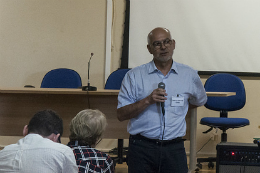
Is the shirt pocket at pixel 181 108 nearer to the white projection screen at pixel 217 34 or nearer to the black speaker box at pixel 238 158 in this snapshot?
the black speaker box at pixel 238 158

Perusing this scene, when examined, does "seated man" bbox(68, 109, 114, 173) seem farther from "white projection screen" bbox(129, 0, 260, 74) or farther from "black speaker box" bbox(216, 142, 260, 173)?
"white projection screen" bbox(129, 0, 260, 74)

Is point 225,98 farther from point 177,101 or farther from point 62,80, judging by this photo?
point 177,101

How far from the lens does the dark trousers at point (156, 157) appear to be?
2242 millimetres

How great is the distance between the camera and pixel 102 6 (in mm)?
5355

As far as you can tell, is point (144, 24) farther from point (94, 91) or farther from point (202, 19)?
point (94, 91)

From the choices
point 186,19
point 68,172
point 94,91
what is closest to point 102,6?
point 186,19

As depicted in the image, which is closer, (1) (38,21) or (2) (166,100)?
(2) (166,100)

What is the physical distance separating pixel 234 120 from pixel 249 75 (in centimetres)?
131

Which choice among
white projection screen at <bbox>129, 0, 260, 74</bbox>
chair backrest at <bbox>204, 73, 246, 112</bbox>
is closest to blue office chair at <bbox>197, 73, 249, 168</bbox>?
chair backrest at <bbox>204, 73, 246, 112</bbox>

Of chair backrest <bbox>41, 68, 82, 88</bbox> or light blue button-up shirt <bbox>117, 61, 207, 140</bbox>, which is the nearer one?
light blue button-up shirt <bbox>117, 61, 207, 140</bbox>

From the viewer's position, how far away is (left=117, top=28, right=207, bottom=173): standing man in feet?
7.39

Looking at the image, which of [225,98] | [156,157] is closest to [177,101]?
[156,157]

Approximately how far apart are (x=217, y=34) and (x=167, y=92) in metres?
3.23

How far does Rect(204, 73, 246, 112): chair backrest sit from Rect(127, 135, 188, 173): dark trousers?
2.40m
